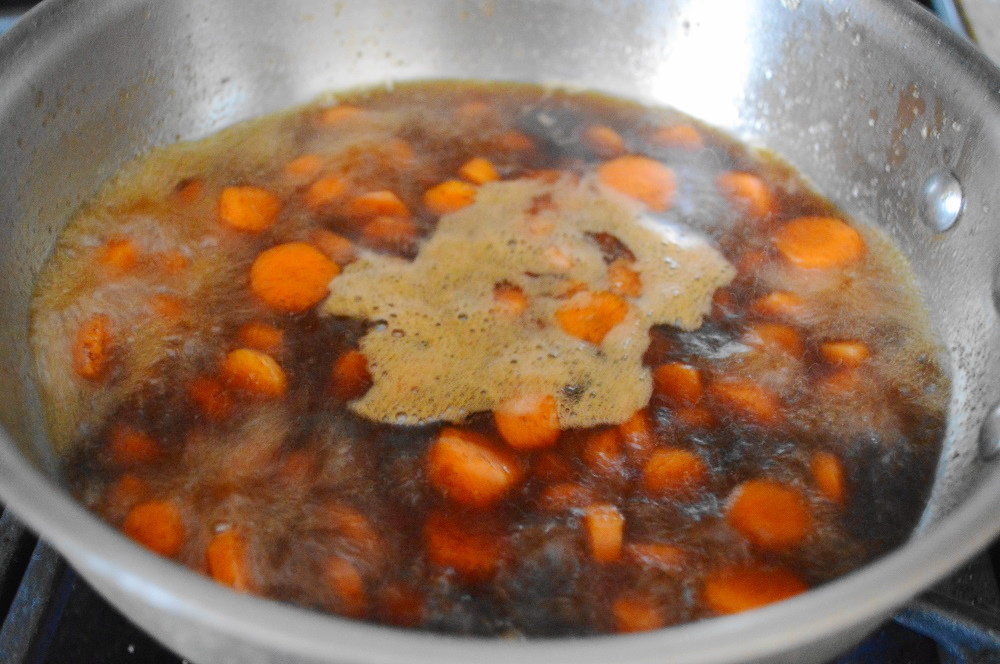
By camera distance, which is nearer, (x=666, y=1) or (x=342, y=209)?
(x=342, y=209)

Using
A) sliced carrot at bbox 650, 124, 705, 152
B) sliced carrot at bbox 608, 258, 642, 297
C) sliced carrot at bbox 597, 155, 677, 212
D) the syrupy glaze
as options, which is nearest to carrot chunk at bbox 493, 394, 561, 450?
the syrupy glaze

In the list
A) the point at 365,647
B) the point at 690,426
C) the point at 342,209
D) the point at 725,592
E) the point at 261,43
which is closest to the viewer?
the point at 365,647

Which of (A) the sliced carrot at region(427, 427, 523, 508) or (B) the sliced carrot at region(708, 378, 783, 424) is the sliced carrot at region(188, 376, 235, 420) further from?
(B) the sliced carrot at region(708, 378, 783, 424)

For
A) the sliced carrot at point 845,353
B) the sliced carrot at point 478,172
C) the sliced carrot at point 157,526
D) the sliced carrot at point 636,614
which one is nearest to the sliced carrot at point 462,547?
the sliced carrot at point 636,614

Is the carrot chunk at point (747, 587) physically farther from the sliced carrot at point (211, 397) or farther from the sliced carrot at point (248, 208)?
the sliced carrot at point (248, 208)

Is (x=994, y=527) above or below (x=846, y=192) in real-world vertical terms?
above

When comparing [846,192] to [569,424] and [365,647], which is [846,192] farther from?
[365,647]

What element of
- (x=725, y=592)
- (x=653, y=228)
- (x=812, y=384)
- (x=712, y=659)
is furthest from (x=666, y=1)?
(x=712, y=659)
